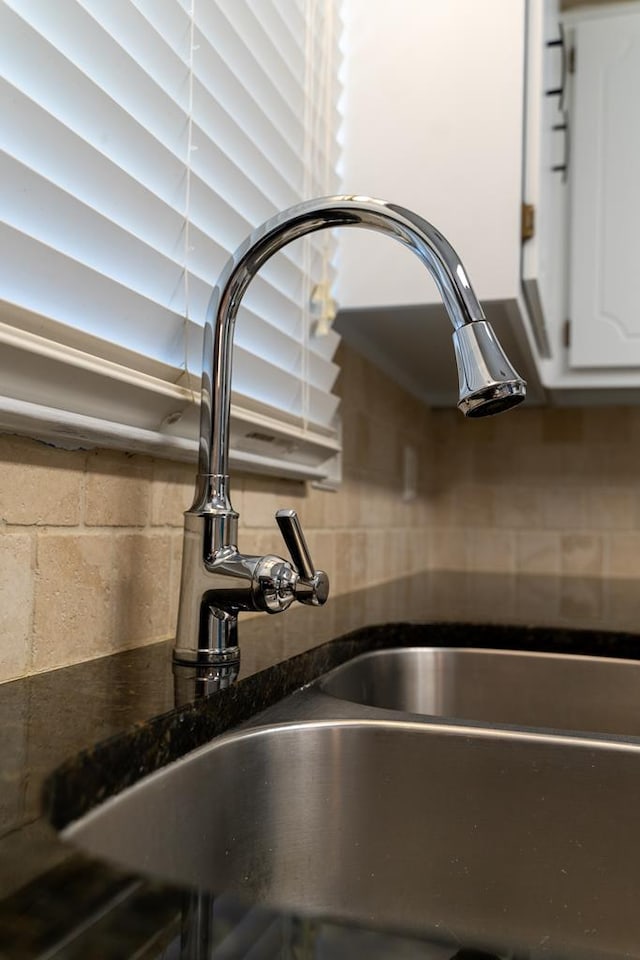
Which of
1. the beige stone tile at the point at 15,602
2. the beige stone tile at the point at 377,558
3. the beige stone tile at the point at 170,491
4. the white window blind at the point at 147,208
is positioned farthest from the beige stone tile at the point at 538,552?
the beige stone tile at the point at 15,602

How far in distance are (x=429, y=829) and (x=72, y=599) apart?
0.35 metres

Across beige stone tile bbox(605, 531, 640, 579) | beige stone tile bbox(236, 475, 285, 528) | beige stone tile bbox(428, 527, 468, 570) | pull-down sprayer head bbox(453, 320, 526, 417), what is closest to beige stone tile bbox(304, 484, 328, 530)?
beige stone tile bbox(236, 475, 285, 528)

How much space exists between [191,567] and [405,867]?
0.28 metres

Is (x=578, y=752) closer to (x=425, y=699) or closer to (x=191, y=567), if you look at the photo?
(x=191, y=567)

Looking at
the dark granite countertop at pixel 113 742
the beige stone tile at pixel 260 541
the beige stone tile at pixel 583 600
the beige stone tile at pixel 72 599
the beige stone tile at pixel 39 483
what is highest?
the beige stone tile at pixel 39 483

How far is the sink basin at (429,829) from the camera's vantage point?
57 centimetres

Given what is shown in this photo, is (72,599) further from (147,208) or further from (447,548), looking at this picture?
(447,548)

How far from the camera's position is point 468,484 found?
7.85 feet

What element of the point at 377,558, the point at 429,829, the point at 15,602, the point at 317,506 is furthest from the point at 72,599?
the point at 377,558

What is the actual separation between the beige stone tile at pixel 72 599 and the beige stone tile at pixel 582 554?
1712mm

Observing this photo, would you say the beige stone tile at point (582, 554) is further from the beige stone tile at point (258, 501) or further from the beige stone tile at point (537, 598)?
the beige stone tile at point (258, 501)

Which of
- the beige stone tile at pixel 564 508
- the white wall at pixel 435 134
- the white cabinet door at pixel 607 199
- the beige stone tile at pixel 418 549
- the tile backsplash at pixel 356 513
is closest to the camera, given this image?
the tile backsplash at pixel 356 513

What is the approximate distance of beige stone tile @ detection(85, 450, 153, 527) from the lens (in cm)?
75

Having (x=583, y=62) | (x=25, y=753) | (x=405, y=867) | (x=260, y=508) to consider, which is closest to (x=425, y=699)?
(x=260, y=508)
